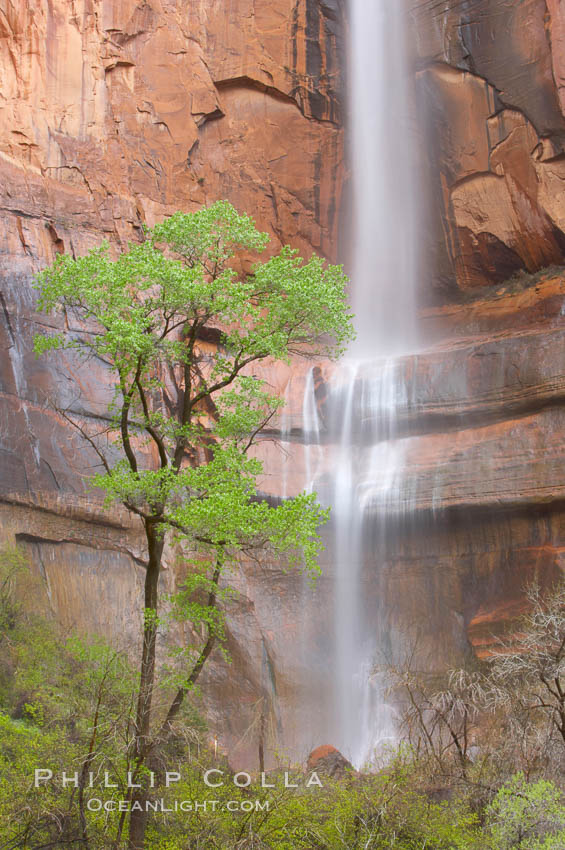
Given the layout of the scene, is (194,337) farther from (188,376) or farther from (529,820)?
(529,820)

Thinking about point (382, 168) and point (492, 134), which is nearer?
point (492, 134)

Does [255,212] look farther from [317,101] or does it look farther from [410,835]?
[410,835]

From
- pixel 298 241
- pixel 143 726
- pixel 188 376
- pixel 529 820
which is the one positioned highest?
pixel 298 241

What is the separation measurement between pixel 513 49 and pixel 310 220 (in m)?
9.64

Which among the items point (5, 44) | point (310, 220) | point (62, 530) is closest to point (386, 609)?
point (62, 530)

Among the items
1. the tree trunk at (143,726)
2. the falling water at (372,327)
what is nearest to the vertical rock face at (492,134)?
the falling water at (372,327)

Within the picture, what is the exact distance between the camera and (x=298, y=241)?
33.2m

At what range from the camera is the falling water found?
2561cm

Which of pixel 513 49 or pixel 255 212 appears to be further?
pixel 255 212

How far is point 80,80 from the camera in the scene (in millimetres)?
28438

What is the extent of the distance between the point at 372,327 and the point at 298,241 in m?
4.68

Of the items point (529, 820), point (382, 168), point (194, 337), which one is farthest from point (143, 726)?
point (382, 168)

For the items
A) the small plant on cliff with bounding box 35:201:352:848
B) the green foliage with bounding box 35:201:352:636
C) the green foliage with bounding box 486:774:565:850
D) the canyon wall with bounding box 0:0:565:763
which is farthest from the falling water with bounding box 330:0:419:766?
the green foliage with bounding box 486:774:565:850

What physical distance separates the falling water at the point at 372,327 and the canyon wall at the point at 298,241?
54cm
